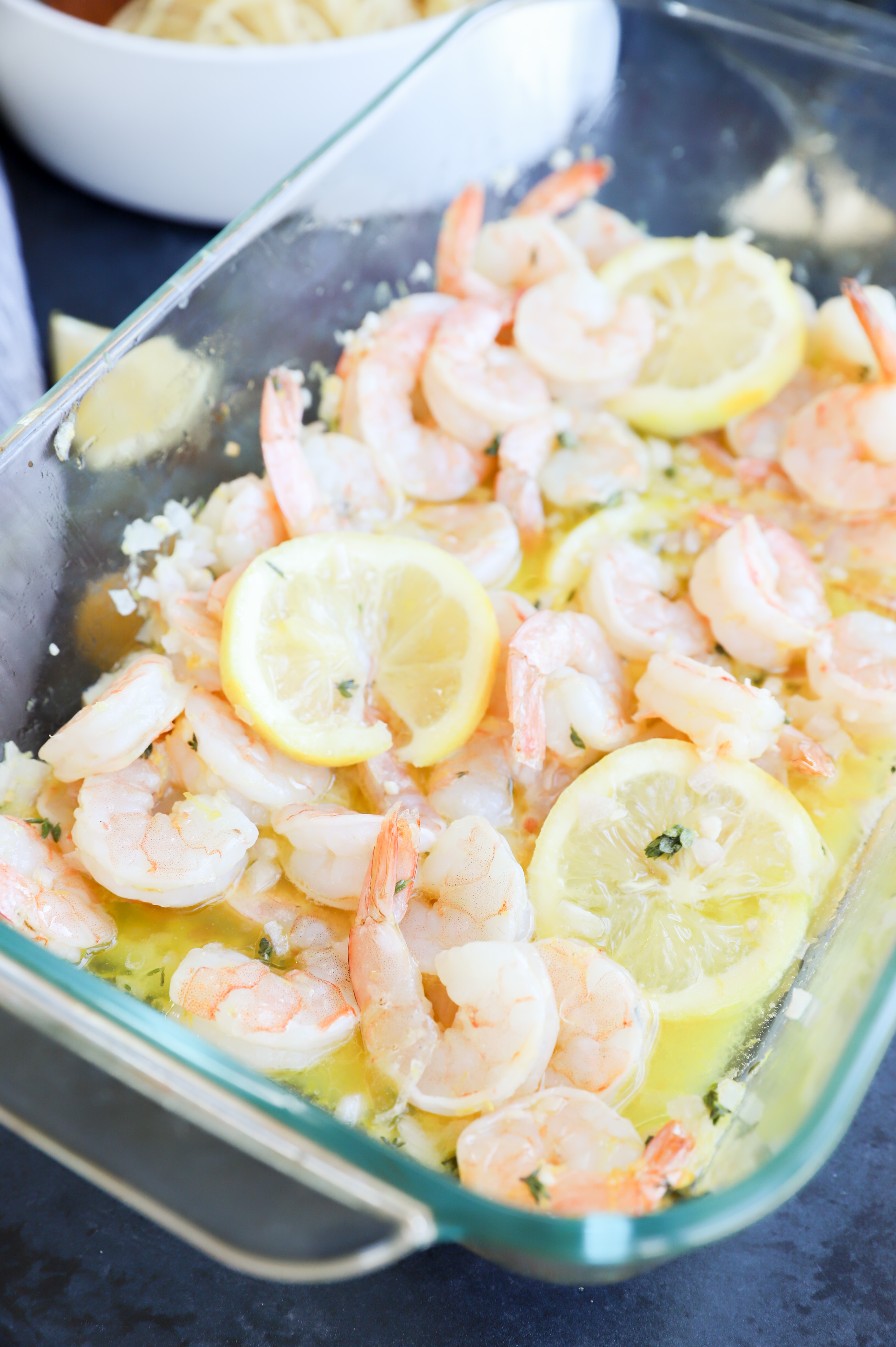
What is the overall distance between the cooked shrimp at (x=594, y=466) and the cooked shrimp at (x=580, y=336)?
0.19 feet

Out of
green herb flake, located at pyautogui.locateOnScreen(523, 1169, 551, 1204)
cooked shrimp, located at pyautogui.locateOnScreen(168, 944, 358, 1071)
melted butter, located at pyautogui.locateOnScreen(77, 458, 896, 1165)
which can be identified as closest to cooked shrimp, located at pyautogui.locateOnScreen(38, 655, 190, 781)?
melted butter, located at pyautogui.locateOnScreen(77, 458, 896, 1165)

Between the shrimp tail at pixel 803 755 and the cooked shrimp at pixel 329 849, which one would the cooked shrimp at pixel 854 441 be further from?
the cooked shrimp at pixel 329 849

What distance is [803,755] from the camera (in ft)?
4.20

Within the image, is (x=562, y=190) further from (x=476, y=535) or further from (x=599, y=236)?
(x=476, y=535)

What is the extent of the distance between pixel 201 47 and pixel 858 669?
1277 mm

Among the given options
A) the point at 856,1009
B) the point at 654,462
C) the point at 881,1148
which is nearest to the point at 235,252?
the point at 654,462

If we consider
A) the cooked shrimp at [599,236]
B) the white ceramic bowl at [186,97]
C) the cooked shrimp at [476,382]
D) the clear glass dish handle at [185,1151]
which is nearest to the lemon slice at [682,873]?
the clear glass dish handle at [185,1151]

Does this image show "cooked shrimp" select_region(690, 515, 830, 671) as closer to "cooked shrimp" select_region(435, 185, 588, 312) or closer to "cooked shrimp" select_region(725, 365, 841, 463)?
"cooked shrimp" select_region(725, 365, 841, 463)

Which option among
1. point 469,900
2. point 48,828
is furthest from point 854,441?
point 48,828

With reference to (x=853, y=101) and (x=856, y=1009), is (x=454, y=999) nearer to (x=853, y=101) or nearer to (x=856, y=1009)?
(x=856, y=1009)

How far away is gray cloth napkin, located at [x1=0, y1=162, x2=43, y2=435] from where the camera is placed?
4.97ft

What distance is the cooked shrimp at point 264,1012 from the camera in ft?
3.34

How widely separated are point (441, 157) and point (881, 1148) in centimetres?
146

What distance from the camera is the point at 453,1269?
1.10 metres
